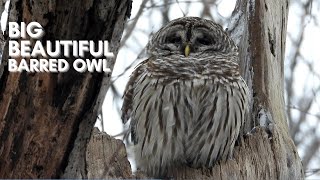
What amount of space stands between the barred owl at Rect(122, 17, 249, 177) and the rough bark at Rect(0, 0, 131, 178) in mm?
1397

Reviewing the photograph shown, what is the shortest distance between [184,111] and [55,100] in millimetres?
1539

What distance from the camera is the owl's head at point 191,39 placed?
4.26 metres

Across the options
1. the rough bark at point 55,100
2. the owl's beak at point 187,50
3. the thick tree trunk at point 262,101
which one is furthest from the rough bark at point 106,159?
the rough bark at point 55,100

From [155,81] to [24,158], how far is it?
1.58m

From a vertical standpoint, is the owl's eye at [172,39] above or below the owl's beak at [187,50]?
above

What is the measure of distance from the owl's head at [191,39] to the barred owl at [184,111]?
0.17 m

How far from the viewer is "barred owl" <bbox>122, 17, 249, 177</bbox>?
387 centimetres

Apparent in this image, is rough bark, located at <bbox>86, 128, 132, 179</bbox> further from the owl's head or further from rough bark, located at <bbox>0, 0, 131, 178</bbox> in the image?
rough bark, located at <bbox>0, 0, 131, 178</bbox>

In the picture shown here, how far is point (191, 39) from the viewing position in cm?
430

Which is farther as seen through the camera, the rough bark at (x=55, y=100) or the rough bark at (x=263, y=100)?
the rough bark at (x=263, y=100)

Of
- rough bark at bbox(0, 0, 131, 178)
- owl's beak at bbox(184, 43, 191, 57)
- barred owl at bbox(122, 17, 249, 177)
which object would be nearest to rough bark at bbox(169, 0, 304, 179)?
barred owl at bbox(122, 17, 249, 177)

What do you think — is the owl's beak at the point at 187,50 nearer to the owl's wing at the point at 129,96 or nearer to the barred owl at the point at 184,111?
the barred owl at the point at 184,111

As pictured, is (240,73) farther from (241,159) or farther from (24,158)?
(24,158)

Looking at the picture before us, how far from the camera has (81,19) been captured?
2320 mm
